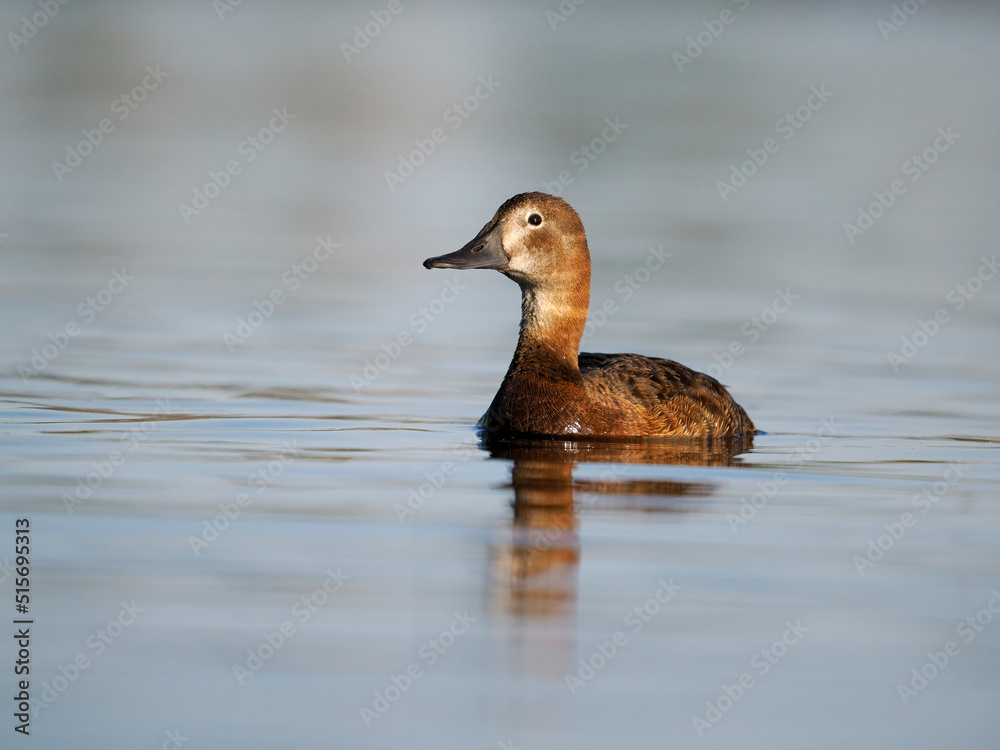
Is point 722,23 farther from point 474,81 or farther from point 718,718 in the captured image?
point 718,718

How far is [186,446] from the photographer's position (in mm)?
9695
